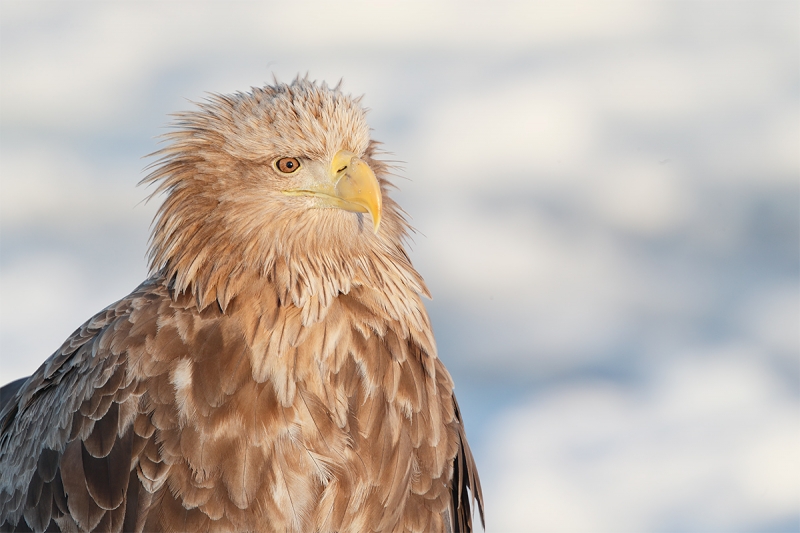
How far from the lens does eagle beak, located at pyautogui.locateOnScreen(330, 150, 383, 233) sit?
3.77 metres

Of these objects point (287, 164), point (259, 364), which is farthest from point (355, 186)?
point (259, 364)

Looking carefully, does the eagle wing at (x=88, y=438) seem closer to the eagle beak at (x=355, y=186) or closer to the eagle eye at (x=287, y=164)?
the eagle eye at (x=287, y=164)

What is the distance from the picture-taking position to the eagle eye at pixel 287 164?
3898mm

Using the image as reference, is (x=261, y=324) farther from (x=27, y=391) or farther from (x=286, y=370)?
(x=27, y=391)

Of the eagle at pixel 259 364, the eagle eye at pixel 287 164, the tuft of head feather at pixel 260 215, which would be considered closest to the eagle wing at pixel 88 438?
the eagle at pixel 259 364

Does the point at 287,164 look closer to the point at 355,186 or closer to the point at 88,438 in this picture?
the point at 355,186

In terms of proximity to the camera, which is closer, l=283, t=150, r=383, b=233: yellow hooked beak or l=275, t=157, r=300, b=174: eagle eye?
l=283, t=150, r=383, b=233: yellow hooked beak

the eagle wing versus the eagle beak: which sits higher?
the eagle beak

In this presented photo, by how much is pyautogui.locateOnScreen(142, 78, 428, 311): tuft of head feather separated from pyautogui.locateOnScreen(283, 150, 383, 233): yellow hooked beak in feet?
0.20

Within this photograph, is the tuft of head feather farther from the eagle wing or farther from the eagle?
the eagle wing

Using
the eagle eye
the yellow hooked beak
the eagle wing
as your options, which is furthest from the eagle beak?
the eagle wing

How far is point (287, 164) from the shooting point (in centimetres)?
390

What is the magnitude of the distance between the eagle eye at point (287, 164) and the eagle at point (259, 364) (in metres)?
0.01

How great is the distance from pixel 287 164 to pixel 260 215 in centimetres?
27
